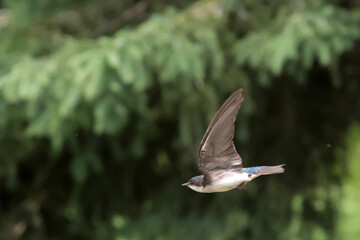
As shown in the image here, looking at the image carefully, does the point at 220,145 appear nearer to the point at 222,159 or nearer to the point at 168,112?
the point at 222,159

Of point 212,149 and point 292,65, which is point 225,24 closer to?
point 292,65

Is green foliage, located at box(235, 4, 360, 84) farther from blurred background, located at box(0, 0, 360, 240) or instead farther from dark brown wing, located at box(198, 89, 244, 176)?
dark brown wing, located at box(198, 89, 244, 176)

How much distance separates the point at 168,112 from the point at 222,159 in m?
2.36

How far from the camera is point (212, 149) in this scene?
5.43ft

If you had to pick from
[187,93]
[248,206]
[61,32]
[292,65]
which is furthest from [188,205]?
[61,32]

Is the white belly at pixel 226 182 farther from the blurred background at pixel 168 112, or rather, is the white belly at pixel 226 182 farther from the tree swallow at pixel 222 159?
the blurred background at pixel 168 112

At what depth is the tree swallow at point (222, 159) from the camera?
61.2 inches

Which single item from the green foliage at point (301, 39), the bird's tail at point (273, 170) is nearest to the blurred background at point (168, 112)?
the green foliage at point (301, 39)

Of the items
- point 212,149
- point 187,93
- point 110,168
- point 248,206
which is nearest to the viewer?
point 212,149

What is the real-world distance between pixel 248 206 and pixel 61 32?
2.03 m

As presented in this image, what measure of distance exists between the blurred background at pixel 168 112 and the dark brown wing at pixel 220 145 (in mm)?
1620

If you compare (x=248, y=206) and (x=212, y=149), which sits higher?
(x=212, y=149)

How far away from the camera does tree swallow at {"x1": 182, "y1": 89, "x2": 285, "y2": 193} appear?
5.10 feet

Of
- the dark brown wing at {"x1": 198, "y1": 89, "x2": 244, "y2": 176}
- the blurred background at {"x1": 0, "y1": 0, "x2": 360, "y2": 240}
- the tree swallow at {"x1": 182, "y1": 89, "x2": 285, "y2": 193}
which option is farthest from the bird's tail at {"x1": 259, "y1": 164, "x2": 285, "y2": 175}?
the blurred background at {"x1": 0, "y1": 0, "x2": 360, "y2": 240}
